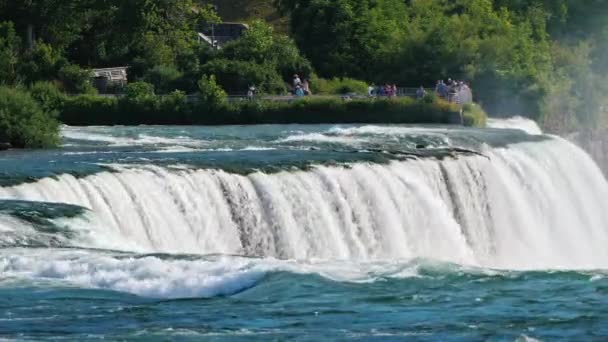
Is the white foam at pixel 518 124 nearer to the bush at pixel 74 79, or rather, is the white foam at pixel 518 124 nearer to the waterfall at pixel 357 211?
the waterfall at pixel 357 211

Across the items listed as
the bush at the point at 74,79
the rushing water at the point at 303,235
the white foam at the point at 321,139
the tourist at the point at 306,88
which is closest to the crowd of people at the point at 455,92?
the tourist at the point at 306,88

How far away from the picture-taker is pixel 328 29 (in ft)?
217

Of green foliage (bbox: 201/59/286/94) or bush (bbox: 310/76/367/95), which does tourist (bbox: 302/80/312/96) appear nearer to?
bush (bbox: 310/76/367/95)

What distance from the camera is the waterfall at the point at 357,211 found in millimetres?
29609

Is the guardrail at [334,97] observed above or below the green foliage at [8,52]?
below

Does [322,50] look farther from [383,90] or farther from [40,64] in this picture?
[40,64]

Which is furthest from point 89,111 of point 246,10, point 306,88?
point 246,10

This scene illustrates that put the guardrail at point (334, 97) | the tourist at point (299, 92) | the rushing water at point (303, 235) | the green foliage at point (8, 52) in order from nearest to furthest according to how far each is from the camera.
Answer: the rushing water at point (303, 235), the guardrail at point (334, 97), the tourist at point (299, 92), the green foliage at point (8, 52)

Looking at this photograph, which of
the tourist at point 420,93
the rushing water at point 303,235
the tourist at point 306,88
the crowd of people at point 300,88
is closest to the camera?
the rushing water at point 303,235

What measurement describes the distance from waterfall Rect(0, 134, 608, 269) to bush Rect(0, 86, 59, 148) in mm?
9922

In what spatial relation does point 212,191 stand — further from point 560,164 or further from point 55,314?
point 560,164

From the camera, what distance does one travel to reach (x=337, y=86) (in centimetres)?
6134

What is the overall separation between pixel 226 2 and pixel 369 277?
68970 mm

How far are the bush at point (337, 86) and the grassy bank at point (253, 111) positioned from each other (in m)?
5.33
